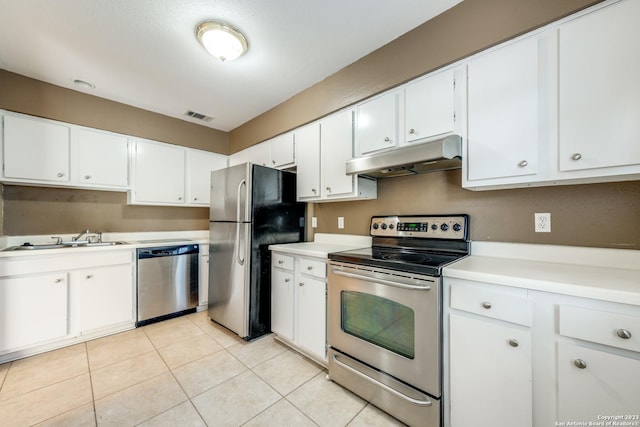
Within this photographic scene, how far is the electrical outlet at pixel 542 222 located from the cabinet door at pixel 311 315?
1.47 m

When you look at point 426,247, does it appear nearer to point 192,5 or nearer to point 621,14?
point 621,14

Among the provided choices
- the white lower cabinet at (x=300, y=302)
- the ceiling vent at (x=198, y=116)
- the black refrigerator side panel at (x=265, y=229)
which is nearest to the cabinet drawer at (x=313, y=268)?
the white lower cabinet at (x=300, y=302)

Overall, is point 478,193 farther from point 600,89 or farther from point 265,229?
point 265,229

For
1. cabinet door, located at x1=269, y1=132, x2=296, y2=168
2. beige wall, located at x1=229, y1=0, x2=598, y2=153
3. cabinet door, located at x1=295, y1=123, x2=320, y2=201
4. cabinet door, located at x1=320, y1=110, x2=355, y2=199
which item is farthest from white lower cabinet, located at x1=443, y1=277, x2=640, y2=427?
cabinet door, located at x1=269, y1=132, x2=296, y2=168

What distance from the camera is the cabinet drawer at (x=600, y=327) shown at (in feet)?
2.97

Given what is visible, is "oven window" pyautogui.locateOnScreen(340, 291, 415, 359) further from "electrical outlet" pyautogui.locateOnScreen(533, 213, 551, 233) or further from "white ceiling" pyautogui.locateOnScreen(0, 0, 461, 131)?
"white ceiling" pyautogui.locateOnScreen(0, 0, 461, 131)

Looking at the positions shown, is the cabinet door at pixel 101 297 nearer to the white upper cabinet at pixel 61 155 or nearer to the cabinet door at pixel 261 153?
the white upper cabinet at pixel 61 155

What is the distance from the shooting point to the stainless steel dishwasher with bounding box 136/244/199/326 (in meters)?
2.79

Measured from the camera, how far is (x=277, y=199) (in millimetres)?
2656

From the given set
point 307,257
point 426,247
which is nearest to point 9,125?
point 307,257

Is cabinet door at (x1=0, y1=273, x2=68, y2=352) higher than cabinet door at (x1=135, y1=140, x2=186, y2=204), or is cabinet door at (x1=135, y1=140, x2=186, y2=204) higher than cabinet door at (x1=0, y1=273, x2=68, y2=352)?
cabinet door at (x1=135, y1=140, x2=186, y2=204)

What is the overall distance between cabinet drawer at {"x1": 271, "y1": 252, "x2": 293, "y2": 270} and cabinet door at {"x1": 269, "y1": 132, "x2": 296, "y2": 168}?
3.53 feet

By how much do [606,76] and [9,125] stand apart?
14.6ft

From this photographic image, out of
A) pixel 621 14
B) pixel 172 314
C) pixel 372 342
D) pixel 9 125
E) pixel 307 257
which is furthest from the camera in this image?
pixel 172 314
